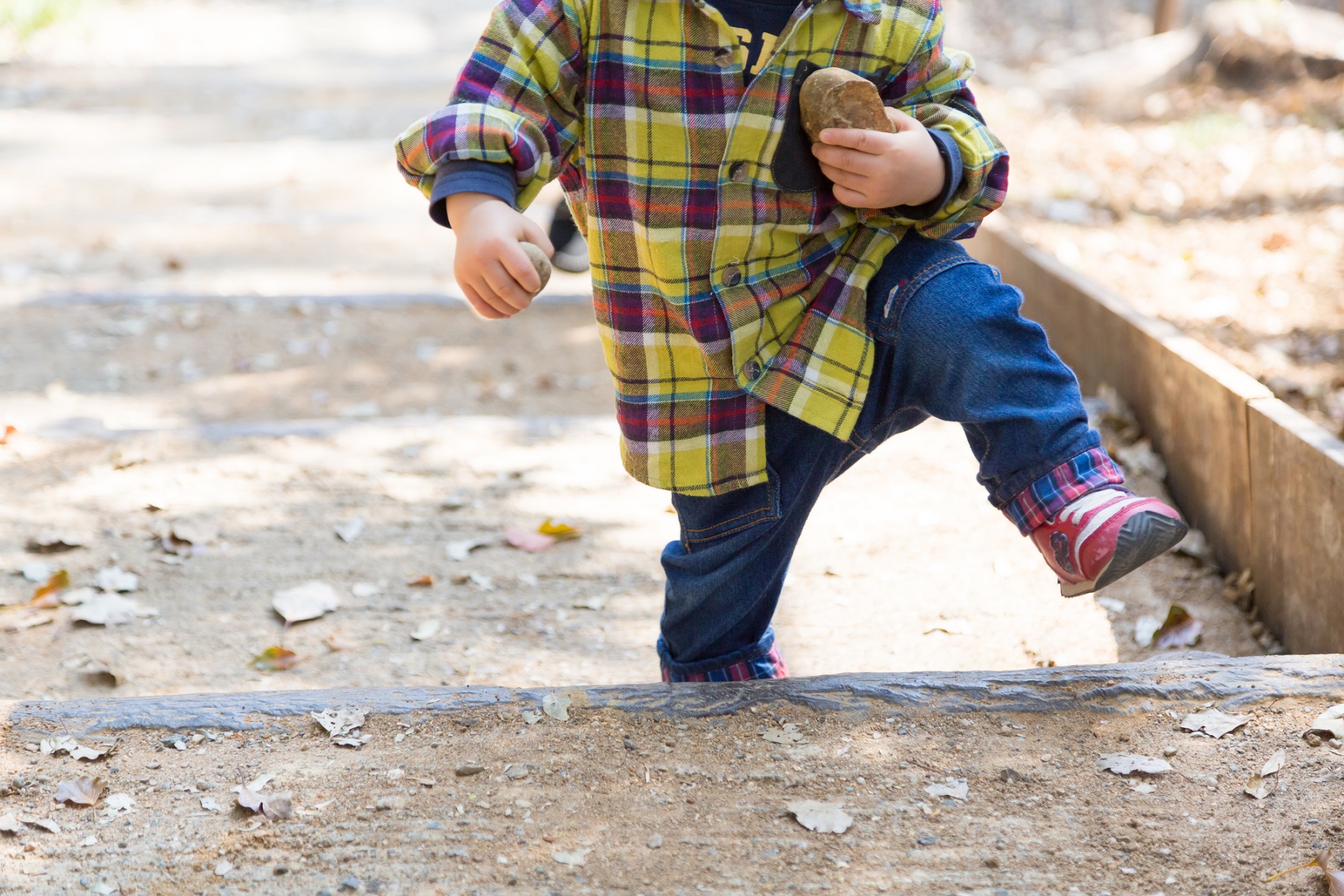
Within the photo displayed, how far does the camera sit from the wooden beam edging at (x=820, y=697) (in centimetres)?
207

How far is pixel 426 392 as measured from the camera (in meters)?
4.52

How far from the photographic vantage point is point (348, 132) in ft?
28.7

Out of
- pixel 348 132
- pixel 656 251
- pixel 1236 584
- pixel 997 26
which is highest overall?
pixel 997 26

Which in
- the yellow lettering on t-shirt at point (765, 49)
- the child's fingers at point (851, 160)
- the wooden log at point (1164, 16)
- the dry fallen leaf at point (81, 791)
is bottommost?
the dry fallen leaf at point (81, 791)

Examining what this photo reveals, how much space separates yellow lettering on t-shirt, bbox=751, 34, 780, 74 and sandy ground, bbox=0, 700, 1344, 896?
42.6 inches

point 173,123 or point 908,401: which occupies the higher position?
point 173,123

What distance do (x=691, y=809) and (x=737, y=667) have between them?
0.50 m

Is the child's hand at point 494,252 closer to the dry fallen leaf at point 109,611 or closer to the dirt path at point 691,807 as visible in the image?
the dirt path at point 691,807

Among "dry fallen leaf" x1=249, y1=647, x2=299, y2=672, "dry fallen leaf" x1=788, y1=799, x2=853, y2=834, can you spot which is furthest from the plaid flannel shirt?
"dry fallen leaf" x1=249, y1=647, x2=299, y2=672

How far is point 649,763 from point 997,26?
14.1 m

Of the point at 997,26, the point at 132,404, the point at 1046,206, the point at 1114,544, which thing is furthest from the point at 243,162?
the point at 997,26

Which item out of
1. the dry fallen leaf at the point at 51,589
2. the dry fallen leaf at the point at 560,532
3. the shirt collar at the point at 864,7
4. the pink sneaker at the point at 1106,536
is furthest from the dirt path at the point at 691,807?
the dry fallen leaf at the point at 560,532

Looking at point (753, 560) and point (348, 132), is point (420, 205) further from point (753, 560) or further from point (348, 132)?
point (753, 560)

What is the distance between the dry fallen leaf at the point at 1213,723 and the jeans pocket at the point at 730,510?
2.54 feet
